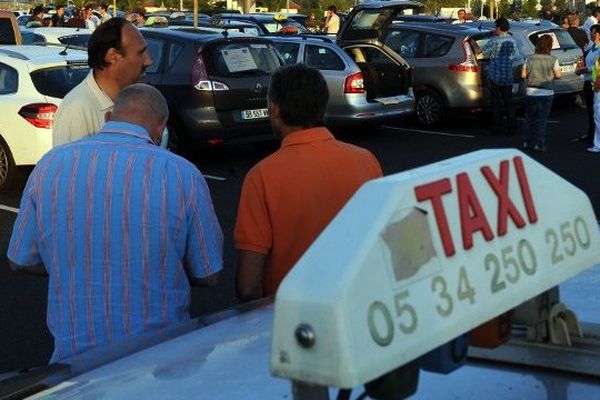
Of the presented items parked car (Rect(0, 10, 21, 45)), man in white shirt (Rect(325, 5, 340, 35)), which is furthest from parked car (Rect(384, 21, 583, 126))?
man in white shirt (Rect(325, 5, 340, 35))

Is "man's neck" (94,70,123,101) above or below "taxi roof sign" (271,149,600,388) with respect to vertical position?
below

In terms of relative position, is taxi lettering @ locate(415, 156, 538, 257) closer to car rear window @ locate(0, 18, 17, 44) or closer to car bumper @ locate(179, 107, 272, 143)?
car bumper @ locate(179, 107, 272, 143)

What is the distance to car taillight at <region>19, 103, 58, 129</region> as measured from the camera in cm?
1024

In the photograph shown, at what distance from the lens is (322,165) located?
10.6 feet

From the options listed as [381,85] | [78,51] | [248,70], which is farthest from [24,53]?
[381,85]

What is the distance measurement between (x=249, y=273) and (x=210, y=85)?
8659 mm

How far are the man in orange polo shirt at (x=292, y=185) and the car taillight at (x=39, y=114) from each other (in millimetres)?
7337

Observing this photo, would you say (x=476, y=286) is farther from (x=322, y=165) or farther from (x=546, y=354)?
(x=322, y=165)

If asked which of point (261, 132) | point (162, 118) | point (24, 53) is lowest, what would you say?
point (261, 132)

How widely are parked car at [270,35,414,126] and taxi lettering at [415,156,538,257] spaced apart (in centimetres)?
1214

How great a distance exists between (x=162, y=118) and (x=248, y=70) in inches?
353


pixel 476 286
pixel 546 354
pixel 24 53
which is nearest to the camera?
pixel 476 286

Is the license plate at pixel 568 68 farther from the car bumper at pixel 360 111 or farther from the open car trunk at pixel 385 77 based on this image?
the car bumper at pixel 360 111

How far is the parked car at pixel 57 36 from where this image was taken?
19.0 metres
